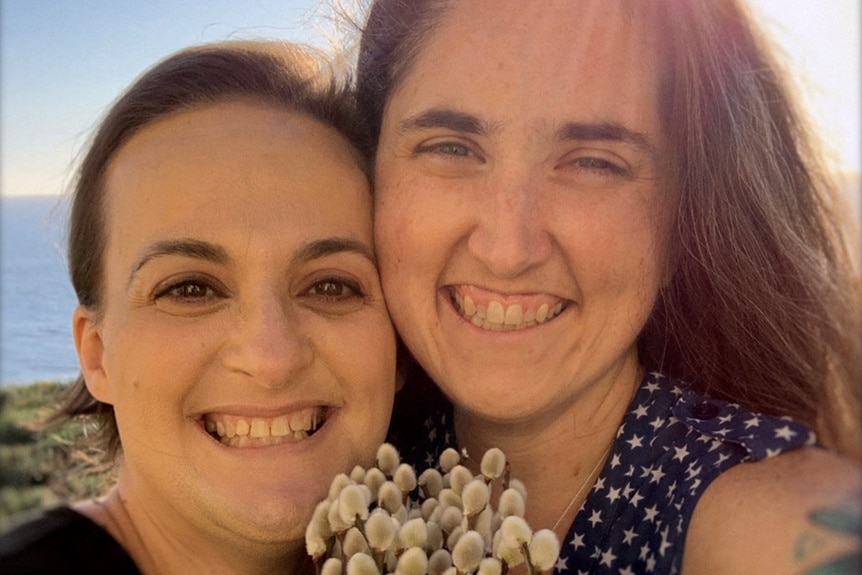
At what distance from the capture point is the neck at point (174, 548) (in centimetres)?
215

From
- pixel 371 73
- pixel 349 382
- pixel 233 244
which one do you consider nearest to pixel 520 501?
pixel 349 382

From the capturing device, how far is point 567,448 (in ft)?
7.98

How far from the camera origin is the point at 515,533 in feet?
4.86

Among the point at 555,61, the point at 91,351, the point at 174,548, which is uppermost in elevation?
the point at 555,61

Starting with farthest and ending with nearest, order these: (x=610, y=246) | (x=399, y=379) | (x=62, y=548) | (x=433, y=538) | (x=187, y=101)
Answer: (x=399, y=379) → (x=187, y=101) → (x=610, y=246) → (x=62, y=548) → (x=433, y=538)

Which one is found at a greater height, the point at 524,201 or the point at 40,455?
the point at 524,201

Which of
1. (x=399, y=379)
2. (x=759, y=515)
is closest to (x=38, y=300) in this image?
(x=399, y=379)

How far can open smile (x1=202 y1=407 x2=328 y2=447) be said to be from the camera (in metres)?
2.05

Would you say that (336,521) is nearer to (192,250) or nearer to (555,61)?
(192,250)

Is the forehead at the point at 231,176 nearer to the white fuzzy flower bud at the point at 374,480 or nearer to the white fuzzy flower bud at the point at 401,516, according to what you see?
the white fuzzy flower bud at the point at 374,480

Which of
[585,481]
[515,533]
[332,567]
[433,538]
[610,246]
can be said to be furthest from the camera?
[585,481]

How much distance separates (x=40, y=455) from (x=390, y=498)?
71.7 inches

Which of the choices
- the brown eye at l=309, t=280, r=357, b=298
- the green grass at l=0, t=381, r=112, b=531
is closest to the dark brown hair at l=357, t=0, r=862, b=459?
the brown eye at l=309, t=280, r=357, b=298

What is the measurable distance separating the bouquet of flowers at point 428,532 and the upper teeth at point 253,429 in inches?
11.1
